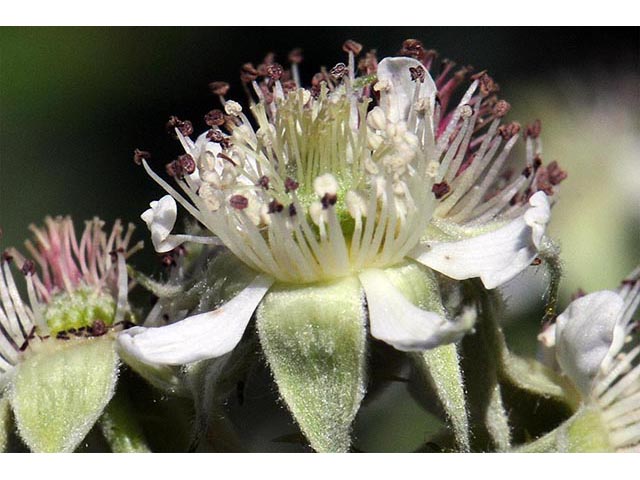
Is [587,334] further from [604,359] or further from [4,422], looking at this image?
[4,422]

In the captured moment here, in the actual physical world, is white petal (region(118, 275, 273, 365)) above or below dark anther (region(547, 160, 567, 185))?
below

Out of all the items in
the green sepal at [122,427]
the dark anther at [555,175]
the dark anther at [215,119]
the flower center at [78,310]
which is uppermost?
the dark anther at [215,119]

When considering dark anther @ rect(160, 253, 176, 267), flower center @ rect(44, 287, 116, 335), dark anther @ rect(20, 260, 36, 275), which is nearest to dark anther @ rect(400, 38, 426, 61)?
dark anther @ rect(160, 253, 176, 267)

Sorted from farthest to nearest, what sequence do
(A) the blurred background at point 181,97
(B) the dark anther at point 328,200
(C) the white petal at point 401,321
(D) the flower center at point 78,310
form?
(A) the blurred background at point 181,97 < (D) the flower center at point 78,310 < (B) the dark anther at point 328,200 < (C) the white petal at point 401,321

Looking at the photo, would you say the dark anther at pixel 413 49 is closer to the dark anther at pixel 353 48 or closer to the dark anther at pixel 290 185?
the dark anther at pixel 353 48

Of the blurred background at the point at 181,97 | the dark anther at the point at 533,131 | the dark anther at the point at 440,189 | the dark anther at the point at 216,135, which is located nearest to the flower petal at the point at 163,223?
the dark anther at the point at 216,135

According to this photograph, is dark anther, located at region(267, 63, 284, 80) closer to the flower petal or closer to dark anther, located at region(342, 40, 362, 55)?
dark anther, located at region(342, 40, 362, 55)

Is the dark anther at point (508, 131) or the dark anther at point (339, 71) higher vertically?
the dark anther at point (339, 71)
